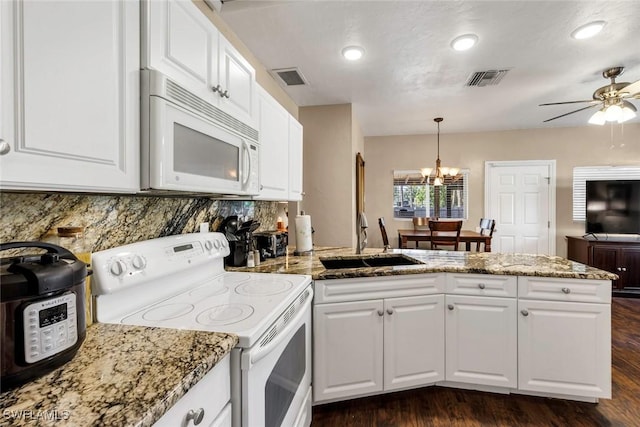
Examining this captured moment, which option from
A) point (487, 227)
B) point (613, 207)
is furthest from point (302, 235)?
point (613, 207)

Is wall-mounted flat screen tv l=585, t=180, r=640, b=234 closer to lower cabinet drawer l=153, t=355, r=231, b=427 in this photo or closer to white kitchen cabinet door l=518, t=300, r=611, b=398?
white kitchen cabinet door l=518, t=300, r=611, b=398

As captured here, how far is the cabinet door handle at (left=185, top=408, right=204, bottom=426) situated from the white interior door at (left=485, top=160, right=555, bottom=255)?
5.48m

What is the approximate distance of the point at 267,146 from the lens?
203cm

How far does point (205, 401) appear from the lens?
0.81 meters

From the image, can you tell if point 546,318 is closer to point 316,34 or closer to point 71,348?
point 71,348

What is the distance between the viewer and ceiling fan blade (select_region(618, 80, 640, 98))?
2562mm

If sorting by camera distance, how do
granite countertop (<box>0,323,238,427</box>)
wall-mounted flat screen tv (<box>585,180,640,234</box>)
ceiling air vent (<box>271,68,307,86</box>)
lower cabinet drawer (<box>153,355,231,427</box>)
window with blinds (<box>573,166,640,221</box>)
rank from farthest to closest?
1. window with blinds (<box>573,166,640,221</box>)
2. wall-mounted flat screen tv (<box>585,180,640,234</box>)
3. ceiling air vent (<box>271,68,307,86</box>)
4. lower cabinet drawer (<box>153,355,231,427</box>)
5. granite countertop (<box>0,323,238,427</box>)

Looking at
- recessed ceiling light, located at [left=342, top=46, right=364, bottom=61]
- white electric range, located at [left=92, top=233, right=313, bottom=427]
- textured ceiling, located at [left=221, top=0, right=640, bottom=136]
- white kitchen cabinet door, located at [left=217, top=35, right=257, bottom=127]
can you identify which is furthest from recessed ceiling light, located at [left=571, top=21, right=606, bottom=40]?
white electric range, located at [left=92, top=233, right=313, bottom=427]

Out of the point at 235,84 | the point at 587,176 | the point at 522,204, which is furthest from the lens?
the point at 522,204

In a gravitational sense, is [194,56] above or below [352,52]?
below

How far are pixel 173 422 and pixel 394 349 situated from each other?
4.93 ft

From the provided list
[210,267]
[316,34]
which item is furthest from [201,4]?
[210,267]

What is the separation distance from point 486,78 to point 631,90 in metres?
1.14

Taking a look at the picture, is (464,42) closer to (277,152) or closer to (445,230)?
(277,152)
